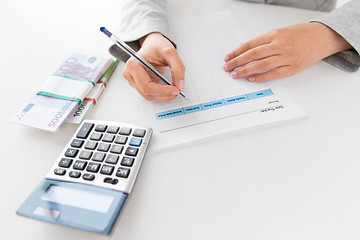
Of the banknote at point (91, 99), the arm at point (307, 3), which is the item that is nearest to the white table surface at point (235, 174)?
the banknote at point (91, 99)

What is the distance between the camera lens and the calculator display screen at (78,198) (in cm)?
31

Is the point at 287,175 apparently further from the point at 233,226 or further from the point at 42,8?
the point at 42,8

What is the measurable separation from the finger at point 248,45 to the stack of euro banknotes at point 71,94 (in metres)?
0.23

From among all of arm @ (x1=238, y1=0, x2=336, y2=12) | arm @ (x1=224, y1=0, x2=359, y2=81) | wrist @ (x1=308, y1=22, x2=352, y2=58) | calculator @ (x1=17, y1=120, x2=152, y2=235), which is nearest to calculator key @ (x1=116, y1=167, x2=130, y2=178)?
calculator @ (x1=17, y1=120, x2=152, y2=235)

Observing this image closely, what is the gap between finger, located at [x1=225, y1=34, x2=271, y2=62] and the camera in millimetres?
500

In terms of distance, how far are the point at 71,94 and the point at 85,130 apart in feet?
0.31

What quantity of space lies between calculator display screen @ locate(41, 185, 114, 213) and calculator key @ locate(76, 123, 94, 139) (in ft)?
0.27

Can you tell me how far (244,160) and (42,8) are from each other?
70 cm

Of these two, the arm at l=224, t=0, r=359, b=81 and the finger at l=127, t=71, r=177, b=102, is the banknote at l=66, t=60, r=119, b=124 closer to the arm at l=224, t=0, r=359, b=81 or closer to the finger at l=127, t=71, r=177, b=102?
the finger at l=127, t=71, r=177, b=102

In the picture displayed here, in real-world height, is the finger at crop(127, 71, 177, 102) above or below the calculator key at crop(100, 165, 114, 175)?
above

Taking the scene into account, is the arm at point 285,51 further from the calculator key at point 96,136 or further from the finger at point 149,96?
the calculator key at point 96,136

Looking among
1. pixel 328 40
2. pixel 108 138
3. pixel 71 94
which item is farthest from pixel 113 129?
pixel 328 40

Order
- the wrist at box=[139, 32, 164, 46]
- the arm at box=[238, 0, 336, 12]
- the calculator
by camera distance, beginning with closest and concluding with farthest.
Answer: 1. the calculator
2. the wrist at box=[139, 32, 164, 46]
3. the arm at box=[238, 0, 336, 12]

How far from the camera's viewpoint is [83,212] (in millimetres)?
306
